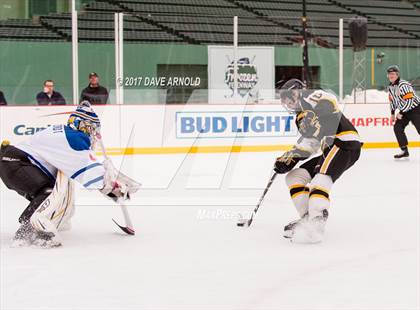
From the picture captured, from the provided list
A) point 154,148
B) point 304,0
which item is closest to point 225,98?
point 154,148

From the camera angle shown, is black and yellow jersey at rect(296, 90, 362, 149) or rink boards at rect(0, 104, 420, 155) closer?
black and yellow jersey at rect(296, 90, 362, 149)

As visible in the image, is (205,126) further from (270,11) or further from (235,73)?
(270,11)

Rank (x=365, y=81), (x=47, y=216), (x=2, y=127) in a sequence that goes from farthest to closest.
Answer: (x=365, y=81) → (x=2, y=127) → (x=47, y=216)

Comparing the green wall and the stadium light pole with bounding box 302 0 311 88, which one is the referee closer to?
the stadium light pole with bounding box 302 0 311 88

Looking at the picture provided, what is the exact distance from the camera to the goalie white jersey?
12.4ft

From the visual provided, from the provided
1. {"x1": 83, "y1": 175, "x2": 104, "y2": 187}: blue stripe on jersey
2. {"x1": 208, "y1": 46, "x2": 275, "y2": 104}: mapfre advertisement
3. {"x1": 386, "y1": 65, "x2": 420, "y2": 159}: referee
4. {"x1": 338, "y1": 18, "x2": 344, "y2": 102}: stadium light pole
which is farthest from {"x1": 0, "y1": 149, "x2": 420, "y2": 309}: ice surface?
{"x1": 338, "y1": 18, "x2": 344, "y2": 102}: stadium light pole

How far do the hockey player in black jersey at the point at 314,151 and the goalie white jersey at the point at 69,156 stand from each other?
1.07m

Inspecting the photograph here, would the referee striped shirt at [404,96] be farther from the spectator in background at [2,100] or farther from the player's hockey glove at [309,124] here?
the player's hockey glove at [309,124]

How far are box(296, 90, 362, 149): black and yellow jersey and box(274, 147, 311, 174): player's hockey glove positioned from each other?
143 millimetres

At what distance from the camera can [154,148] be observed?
29.1ft

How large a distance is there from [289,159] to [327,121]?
0.33m

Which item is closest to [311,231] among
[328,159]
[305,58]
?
[328,159]

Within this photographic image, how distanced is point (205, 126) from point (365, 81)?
237cm

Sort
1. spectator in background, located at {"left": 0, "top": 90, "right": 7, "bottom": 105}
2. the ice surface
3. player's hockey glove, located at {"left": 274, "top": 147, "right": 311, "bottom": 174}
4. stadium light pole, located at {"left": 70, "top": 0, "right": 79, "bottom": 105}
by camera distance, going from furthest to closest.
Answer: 1. stadium light pole, located at {"left": 70, "top": 0, "right": 79, "bottom": 105}
2. spectator in background, located at {"left": 0, "top": 90, "right": 7, "bottom": 105}
3. player's hockey glove, located at {"left": 274, "top": 147, "right": 311, "bottom": 174}
4. the ice surface
